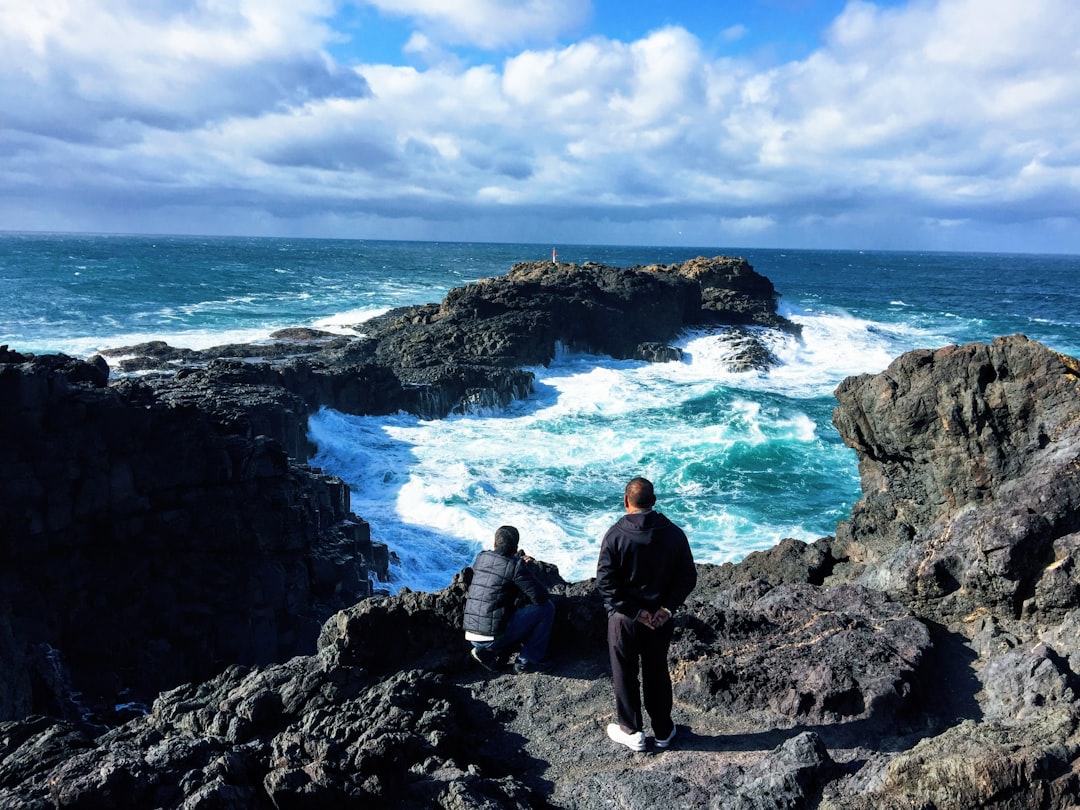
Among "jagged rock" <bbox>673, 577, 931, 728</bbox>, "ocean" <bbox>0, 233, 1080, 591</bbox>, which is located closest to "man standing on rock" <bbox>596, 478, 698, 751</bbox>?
"jagged rock" <bbox>673, 577, 931, 728</bbox>

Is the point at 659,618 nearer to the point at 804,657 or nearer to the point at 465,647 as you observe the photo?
the point at 804,657

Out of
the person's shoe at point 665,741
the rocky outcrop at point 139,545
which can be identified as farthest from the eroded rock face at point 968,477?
the rocky outcrop at point 139,545

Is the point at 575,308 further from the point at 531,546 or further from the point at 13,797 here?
the point at 13,797

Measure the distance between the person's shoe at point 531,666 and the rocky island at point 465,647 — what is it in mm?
107

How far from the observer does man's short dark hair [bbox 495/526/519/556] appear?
6.39 m

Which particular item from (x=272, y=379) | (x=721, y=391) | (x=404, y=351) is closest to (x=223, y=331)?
(x=404, y=351)

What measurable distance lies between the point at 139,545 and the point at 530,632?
32.3ft

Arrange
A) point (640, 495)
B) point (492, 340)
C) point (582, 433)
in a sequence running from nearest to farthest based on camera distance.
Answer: point (640, 495), point (582, 433), point (492, 340)

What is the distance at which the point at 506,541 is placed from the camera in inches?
252

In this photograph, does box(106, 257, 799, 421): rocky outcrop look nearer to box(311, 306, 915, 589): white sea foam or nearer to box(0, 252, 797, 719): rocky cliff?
box(311, 306, 915, 589): white sea foam

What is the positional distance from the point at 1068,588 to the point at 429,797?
17.1 feet

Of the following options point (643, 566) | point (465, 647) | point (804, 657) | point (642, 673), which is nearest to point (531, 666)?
point (465, 647)

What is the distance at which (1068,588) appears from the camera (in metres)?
6.36

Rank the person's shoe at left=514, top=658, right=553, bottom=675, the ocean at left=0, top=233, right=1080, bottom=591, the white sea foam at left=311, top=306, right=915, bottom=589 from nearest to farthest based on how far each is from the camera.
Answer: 1. the person's shoe at left=514, top=658, right=553, bottom=675
2. the white sea foam at left=311, top=306, right=915, bottom=589
3. the ocean at left=0, top=233, right=1080, bottom=591
